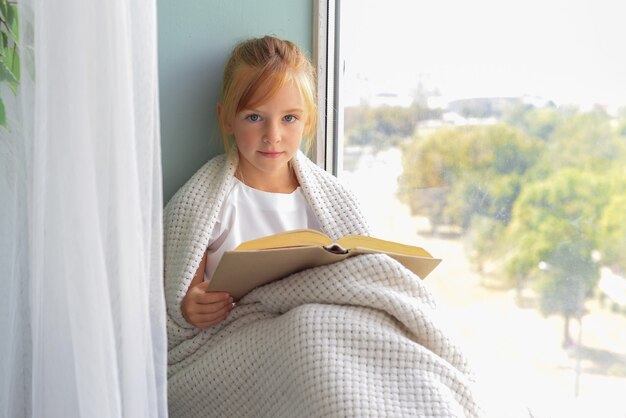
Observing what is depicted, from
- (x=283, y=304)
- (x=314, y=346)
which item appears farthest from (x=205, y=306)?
(x=314, y=346)

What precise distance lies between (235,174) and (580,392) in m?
0.81

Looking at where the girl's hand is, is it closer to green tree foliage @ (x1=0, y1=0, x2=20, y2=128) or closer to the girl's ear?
the girl's ear

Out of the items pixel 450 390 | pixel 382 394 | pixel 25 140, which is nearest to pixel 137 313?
pixel 25 140

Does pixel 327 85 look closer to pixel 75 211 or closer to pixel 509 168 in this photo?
pixel 509 168

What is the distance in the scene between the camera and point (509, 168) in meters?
1.54

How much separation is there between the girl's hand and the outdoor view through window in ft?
1.51

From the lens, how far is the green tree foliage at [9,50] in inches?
33.3

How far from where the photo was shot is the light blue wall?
5.12ft

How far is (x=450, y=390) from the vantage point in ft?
3.80

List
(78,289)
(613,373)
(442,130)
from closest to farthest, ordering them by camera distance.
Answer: (78,289) → (613,373) → (442,130)

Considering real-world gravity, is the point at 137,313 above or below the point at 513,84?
below

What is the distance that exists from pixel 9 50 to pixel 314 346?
0.59 m

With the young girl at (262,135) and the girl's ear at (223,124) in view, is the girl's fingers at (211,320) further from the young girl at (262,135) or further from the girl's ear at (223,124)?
the girl's ear at (223,124)

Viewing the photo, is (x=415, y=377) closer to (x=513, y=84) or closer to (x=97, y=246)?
(x=97, y=246)
